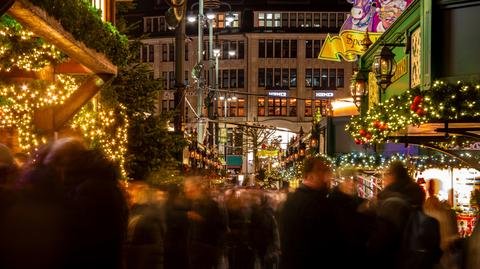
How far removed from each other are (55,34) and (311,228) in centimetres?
360

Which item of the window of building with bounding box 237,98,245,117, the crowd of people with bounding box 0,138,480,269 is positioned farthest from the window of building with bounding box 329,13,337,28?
the crowd of people with bounding box 0,138,480,269

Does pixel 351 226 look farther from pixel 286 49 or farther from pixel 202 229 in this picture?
pixel 286 49

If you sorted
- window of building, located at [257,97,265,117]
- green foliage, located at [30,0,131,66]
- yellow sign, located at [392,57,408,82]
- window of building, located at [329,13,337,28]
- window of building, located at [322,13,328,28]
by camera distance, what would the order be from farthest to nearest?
window of building, located at [257,97,265,117], window of building, located at [322,13,328,28], window of building, located at [329,13,337,28], yellow sign, located at [392,57,408,82], green foliage, located at [30,0,131,66]

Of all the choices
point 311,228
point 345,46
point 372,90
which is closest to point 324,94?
point 345,46

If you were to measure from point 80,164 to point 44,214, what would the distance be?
97cm

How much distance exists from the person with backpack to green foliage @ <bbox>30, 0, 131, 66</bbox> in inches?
164

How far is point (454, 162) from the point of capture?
63.3 feet

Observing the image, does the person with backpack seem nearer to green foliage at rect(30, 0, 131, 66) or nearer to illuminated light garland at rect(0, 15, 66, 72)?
green foliage at rect(30, 0, 131, 66)

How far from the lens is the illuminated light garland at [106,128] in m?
15.1

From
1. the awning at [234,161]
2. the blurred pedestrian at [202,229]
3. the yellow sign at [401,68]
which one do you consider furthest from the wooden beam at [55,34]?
the awning at [234,161]

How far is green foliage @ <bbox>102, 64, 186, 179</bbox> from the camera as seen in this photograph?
793 inches

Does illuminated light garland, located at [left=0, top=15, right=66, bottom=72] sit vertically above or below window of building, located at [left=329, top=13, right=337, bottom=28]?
below

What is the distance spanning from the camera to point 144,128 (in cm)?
2069

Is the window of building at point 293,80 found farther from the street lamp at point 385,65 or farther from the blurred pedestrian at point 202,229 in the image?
the blurred pedestrian at point 202,229
